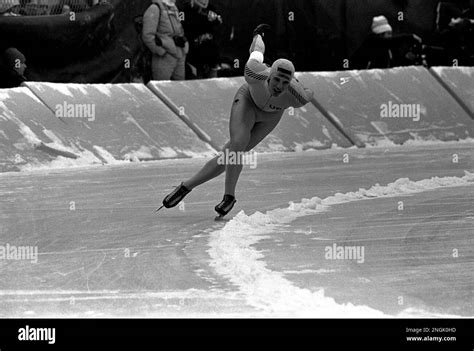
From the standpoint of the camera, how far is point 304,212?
400 inches

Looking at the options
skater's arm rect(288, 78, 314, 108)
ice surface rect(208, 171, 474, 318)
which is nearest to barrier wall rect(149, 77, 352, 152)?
ice surface rect(208, 171, 474, 318)

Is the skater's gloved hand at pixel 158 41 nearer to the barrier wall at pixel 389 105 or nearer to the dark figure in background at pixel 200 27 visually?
the dark figure in background at pixel 200 27

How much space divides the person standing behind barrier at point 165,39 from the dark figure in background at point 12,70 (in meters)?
1.55

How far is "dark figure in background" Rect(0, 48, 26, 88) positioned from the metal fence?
0.41 m

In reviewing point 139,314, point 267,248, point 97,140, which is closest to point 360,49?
point 97,140

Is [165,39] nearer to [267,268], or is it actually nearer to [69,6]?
[69,6]

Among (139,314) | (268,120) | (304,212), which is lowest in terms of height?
(139,314)

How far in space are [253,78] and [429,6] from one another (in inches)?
309

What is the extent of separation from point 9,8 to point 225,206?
172 inches

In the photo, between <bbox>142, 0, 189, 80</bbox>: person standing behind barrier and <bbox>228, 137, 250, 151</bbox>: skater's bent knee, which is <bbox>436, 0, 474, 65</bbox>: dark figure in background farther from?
<bbox>228, 137, 250, 151</bbox>: skater's bent knee

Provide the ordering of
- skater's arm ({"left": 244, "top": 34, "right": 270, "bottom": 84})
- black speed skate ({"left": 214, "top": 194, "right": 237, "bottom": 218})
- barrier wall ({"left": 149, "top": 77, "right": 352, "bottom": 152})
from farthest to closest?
barrier wall ({"left": 149, "top": 77, "right": 352, "bottom": 152}), black speed skate ({"left": 214, "top": 194, "right": 237, "bottom": 218}), skater's arm ({"left": 244, "top": 34, "right": 270, "bottom": 84})

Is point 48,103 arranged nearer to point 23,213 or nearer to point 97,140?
point 97,140

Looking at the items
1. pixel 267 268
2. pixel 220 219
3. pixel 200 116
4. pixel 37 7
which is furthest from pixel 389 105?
pixel 267 268

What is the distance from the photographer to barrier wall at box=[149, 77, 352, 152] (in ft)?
47.5
